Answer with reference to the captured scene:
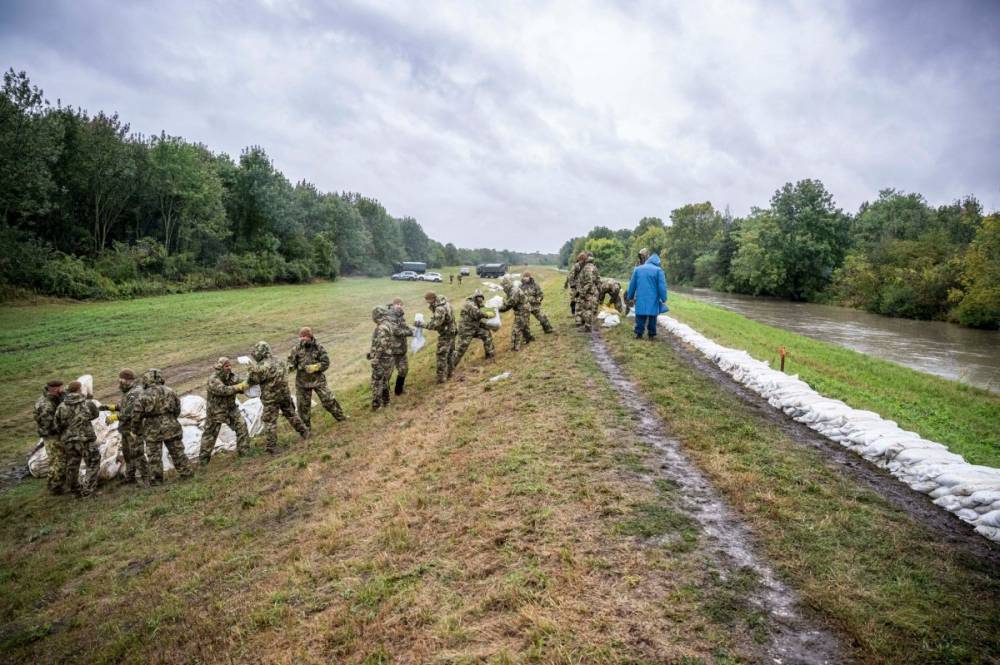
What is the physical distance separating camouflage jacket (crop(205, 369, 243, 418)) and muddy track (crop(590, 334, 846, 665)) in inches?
338

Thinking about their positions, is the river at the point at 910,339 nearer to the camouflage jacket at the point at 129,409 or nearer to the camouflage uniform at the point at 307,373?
the camouflage uniform at the point at 307,373

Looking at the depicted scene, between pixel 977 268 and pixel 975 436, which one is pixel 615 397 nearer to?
pixel 975 436

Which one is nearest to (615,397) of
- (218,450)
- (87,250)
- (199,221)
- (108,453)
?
(218,450)

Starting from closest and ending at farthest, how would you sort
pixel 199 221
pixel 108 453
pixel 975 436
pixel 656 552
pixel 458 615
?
pixel 458 615
pixel 656 552
pixel 975 436
pixel 108 453
pixel 199 221

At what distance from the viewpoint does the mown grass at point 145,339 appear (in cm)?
1591

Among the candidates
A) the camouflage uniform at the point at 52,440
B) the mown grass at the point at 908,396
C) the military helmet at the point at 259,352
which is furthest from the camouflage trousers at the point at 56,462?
the mown grass at the point at 908,396

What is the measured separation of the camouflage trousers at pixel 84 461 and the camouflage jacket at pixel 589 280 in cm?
1347

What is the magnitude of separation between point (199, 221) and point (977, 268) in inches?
2474

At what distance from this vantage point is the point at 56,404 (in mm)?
10188

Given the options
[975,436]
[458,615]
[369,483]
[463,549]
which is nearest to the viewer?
[458,615]

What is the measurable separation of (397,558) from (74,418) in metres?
8.59

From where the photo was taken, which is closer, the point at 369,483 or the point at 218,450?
the point at 369,483

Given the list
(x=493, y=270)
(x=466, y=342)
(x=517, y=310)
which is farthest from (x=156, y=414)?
(x=493, y=270)

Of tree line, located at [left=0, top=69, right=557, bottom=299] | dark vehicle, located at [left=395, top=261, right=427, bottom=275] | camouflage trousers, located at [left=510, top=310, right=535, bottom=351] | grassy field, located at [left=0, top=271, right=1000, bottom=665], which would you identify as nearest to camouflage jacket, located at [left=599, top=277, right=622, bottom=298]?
camouflage trousers, located at [left=510, top=310, right=535, bottom=351]
